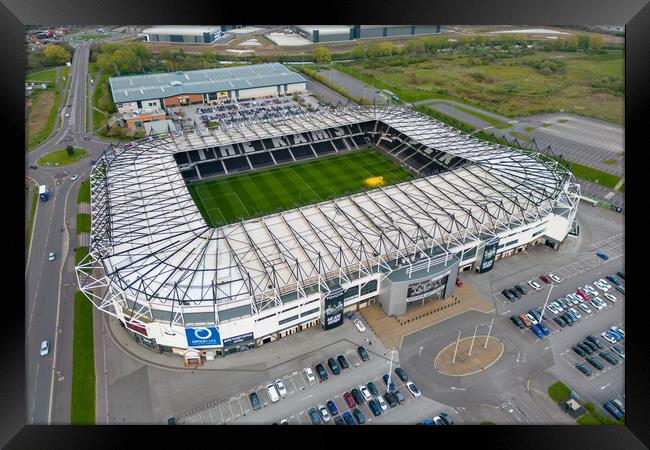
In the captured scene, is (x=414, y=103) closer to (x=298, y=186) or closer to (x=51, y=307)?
(x=298, y=186)

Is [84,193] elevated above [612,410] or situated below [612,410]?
above

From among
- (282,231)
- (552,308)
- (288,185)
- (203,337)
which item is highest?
(282,231)

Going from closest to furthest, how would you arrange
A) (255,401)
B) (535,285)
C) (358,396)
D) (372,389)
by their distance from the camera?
(255,401), (358,396), (372,389), (535,285)

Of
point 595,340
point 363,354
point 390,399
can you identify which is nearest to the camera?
point 390,399

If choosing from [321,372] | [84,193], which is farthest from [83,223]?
[321,372]

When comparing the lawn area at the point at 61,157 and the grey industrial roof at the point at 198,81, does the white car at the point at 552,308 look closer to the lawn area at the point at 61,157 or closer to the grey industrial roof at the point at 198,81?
the lawn area at the point at 61,157

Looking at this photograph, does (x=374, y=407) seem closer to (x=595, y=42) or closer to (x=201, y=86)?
(x=201, y=86)

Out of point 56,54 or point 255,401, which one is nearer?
point 255,401
